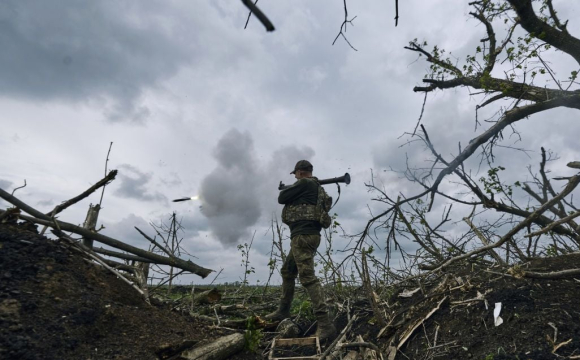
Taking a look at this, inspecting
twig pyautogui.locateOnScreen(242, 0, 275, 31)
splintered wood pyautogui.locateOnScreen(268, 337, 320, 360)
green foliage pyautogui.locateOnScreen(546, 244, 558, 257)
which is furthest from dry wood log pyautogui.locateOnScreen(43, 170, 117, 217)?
green foliage pyautogui.locateOnScreen(546, 244, 558, 257)

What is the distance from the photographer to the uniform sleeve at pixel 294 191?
6.52m

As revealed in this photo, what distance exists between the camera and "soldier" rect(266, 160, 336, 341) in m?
6.10

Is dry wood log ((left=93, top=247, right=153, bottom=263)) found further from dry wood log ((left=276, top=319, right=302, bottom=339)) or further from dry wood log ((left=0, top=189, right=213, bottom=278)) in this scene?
dry wood log ((left=276, top=319, right=302, bottom=339))

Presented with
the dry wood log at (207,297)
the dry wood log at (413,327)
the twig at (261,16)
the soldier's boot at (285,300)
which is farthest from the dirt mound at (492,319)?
the twig at (261,16)

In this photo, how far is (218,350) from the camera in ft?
14.3

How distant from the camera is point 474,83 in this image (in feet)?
28.2

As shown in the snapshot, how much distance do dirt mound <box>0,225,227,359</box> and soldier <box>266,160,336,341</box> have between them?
176cm

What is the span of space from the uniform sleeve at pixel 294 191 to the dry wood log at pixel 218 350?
2.46 m

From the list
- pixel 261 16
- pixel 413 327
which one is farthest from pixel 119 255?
pixel 261 16

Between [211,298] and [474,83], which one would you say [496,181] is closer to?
[474,83]

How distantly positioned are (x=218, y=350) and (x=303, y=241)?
242 cm

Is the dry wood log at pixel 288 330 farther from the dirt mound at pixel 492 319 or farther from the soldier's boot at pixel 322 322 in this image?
the dirt mound at pixel 492 319

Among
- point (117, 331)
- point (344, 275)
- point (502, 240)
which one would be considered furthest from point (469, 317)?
point (117, 331)

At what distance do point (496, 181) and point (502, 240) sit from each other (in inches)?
105
